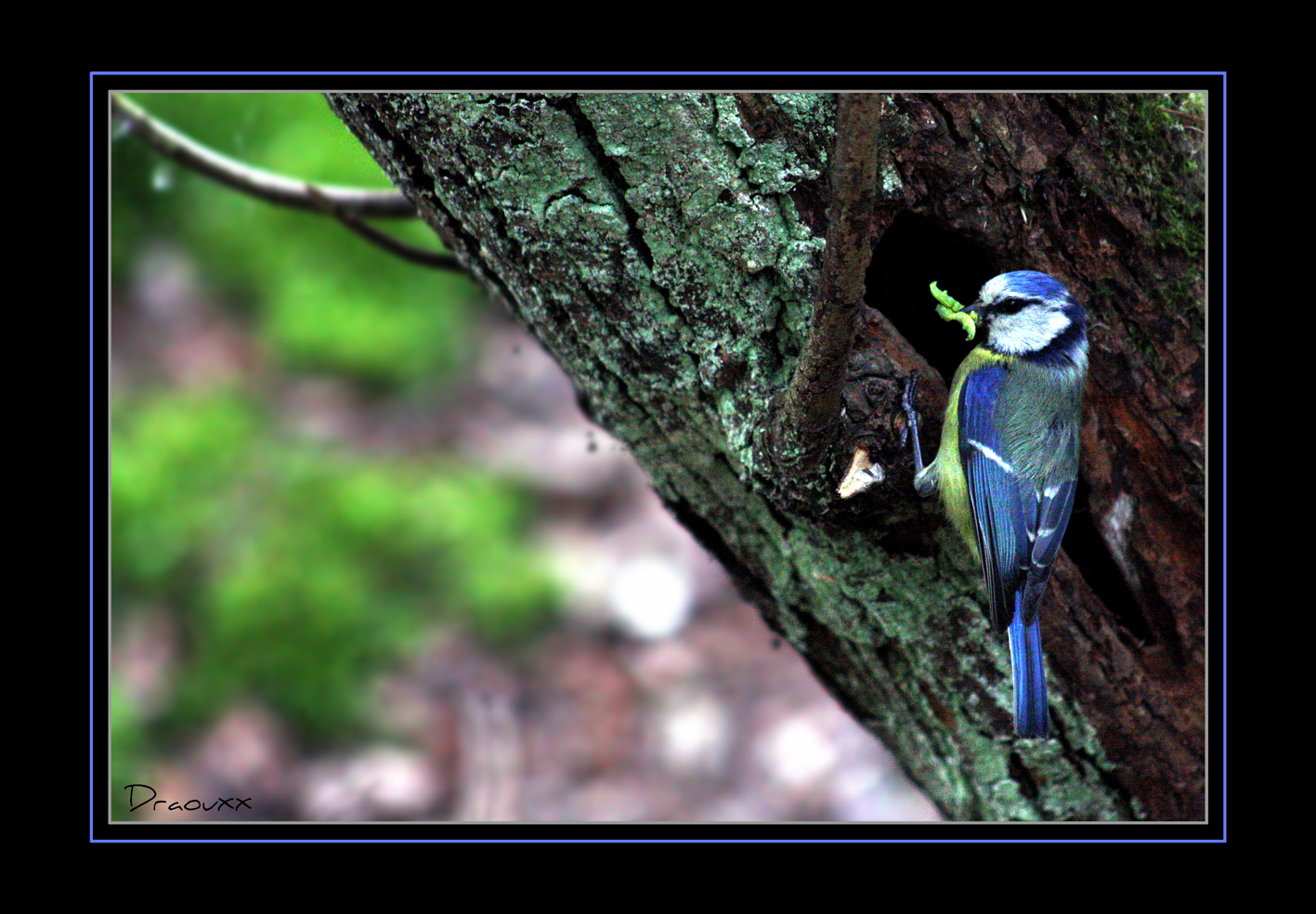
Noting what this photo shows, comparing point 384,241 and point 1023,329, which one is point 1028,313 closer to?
point 1023,329

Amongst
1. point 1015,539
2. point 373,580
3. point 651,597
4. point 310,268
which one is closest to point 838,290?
A: point 1015,539

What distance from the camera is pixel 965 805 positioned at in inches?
57.7

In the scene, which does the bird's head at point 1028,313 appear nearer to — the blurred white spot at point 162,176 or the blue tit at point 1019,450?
the blue tit at point 1019,450

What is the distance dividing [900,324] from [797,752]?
222 centimetres

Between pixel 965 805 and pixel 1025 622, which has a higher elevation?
pixel 1025 622

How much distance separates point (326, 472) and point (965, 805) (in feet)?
7.90

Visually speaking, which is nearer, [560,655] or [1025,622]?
[1025,622]

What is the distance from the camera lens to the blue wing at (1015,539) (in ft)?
4.20

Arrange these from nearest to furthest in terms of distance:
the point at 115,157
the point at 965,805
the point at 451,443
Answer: the point at 965,805 → the point at 115,157 → the point at 451,443

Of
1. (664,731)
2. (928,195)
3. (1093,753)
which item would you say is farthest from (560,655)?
(928,195)

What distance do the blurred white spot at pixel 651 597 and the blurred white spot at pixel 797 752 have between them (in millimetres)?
461

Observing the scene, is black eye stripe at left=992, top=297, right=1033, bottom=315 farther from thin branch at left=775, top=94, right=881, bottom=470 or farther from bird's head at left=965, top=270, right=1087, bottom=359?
thin branch at left=775, top=94, right=881, bottom=470
